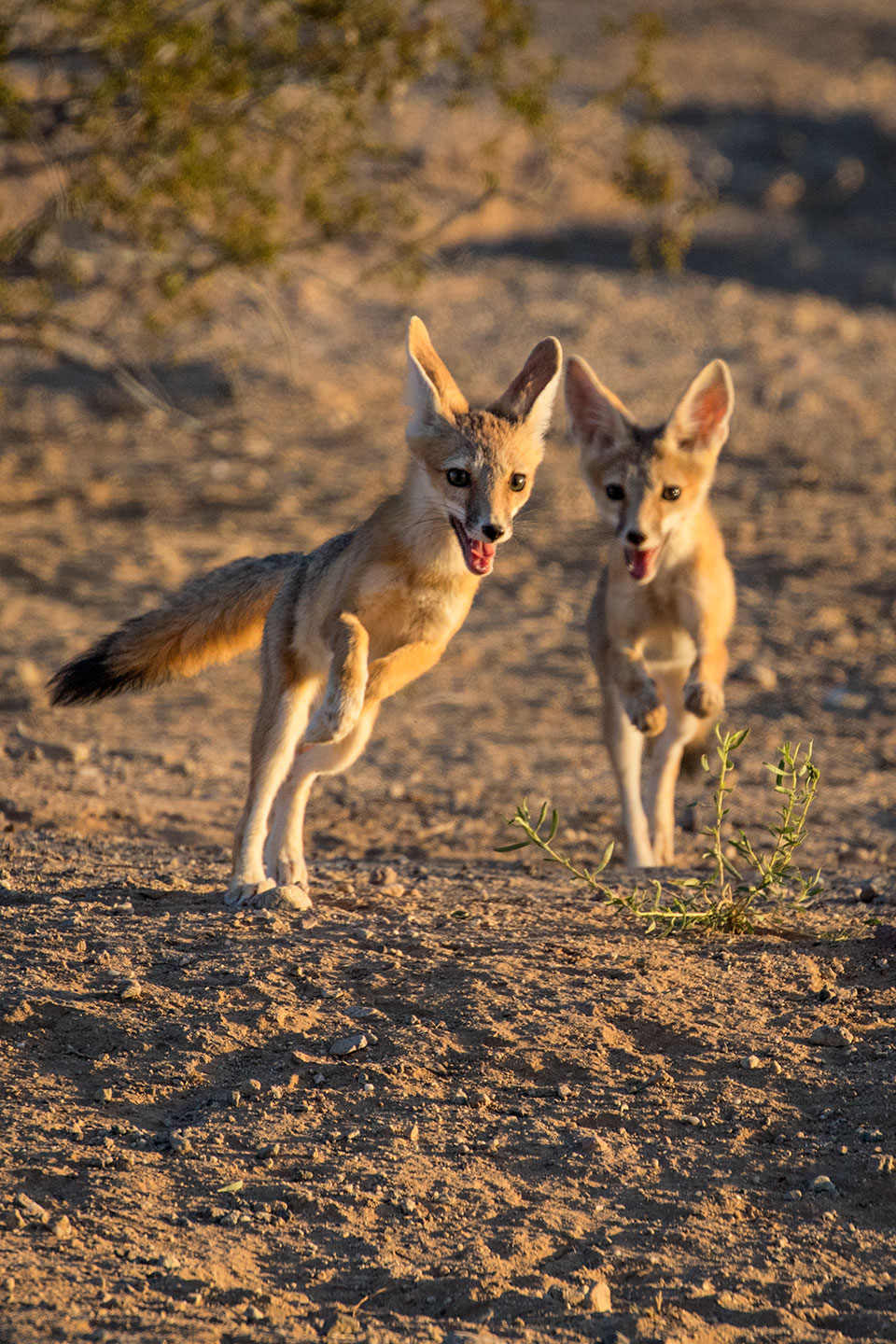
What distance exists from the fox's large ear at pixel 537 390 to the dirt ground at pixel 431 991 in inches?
15.8

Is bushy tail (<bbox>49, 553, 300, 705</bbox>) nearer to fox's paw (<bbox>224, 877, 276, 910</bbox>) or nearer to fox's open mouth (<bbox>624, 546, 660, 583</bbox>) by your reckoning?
fox's paw (<bbox>224, 877, 276, 910</bbox>)

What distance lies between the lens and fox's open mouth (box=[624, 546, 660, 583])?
238 inches

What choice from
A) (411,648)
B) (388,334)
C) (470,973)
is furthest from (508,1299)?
(388,334)

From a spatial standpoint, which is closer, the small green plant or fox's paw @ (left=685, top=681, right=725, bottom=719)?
the small green plant

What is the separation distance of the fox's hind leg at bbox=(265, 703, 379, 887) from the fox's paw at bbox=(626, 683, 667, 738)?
42.3 inches

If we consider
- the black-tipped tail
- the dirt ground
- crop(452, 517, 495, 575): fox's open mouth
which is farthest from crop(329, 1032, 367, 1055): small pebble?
the black-tipped tail

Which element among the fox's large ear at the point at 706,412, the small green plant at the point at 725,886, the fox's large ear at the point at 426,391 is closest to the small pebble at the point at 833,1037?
the small green plant at the point at 725,886

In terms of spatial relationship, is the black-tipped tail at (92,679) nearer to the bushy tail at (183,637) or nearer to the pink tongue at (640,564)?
the bushy tail at (183,637)

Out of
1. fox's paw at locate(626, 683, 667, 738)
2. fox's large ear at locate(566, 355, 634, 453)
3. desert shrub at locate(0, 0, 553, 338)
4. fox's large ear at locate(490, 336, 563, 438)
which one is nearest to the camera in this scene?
fox's large ear at locate(490, 336, 563, 438)

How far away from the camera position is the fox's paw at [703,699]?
5.73 m

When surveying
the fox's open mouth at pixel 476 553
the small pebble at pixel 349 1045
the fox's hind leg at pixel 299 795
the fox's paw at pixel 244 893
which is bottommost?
the small pebble at pixel 349 1045

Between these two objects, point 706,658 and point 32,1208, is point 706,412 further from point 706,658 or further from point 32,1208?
point 32,1208

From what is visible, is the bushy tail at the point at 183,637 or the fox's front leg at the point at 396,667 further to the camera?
the bushy tail at the point at 183,637

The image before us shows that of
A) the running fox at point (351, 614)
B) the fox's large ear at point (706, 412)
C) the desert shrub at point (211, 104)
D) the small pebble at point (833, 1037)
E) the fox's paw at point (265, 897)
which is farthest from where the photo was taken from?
the desert shrub at point (211, 104)
